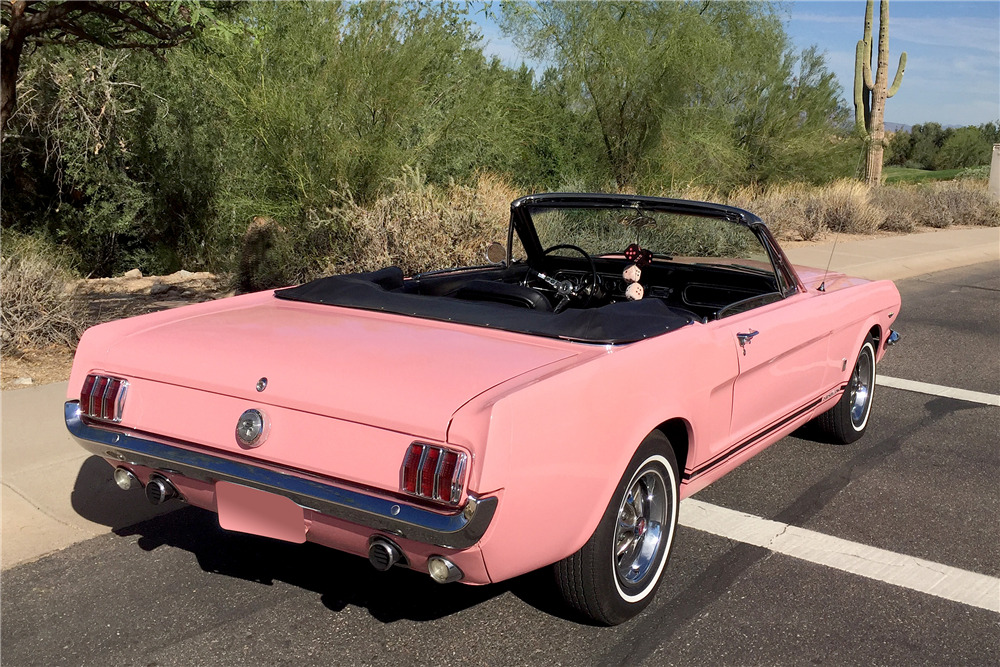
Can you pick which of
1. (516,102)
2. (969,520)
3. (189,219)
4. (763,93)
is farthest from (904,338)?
Answer: (763,93)

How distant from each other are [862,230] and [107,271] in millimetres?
14582

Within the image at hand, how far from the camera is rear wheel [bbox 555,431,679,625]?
11.2ft

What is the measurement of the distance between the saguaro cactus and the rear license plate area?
2577cm

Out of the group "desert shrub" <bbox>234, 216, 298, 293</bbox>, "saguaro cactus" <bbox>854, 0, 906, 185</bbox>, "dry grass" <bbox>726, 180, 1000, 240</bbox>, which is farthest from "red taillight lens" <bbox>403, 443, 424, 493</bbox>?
"saguaro cactus" <bbox>854, 0, 906, 185</bbox>

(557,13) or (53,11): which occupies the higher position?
(557,13)

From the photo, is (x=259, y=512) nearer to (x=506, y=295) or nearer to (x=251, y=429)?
(x=251, y=429)

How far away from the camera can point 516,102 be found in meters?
18.3

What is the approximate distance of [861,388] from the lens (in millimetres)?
6047

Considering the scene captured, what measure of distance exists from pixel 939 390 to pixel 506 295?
180 inches

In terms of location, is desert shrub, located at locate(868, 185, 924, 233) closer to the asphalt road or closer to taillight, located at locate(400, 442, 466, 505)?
the asphalt road

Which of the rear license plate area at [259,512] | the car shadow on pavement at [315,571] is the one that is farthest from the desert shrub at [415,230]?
the rear license plate area at [259,512]

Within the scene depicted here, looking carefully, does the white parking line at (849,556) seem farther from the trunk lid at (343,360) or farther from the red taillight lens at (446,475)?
the red taillight lens at (446,475)

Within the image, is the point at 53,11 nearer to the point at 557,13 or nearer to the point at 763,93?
the point at 557,13

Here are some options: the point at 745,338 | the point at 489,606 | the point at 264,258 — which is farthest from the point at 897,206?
the point at 489,606
